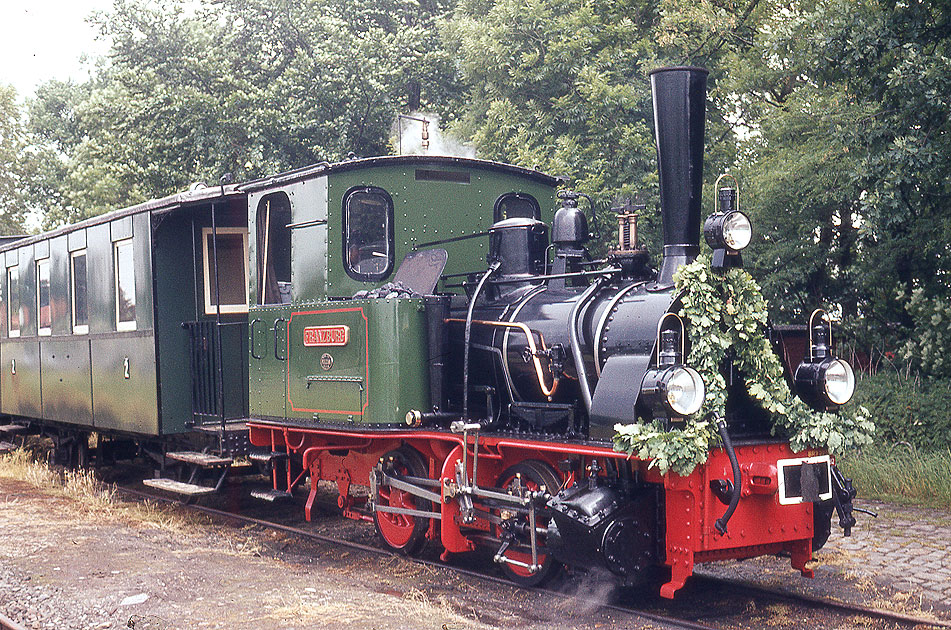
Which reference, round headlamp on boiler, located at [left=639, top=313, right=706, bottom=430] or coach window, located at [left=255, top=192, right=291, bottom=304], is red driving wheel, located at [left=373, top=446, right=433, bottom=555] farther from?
round headlamp on boiler, located at [left=639, top=313, right=706, bottom=430]

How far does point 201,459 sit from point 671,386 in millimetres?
4992

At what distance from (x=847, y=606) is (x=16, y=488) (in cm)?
942

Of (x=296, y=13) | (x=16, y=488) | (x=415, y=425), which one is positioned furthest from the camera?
(x=296, y=13)

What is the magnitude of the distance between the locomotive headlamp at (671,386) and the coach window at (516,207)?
2.85 m

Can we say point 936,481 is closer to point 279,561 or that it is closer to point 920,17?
point 920,17

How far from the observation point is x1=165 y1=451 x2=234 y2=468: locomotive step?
836 cm

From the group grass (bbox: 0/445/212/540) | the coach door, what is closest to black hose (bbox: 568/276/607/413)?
the coach door

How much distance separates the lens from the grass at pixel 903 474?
9125mm

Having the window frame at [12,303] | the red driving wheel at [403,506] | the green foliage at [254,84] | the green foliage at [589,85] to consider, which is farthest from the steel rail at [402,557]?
the green foliage at [254,84]

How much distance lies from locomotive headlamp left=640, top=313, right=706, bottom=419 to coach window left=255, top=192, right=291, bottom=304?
360cm

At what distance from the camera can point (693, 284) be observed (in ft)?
17.4

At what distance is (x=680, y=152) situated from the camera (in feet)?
18.2

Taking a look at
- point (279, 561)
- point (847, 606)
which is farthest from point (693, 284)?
point (279, 561)

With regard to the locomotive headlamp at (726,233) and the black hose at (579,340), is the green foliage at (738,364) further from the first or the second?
the black hose at (579,340)
